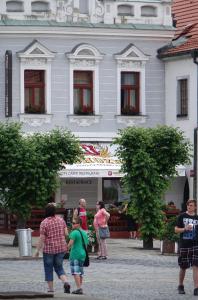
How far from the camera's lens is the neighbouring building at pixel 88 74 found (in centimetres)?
5091

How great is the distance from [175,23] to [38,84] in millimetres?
6543

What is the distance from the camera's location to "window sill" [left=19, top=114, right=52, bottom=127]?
51.2m

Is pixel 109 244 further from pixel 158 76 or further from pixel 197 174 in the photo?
pixel 158 76

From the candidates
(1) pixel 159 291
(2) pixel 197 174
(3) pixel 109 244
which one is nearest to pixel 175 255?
(3) pixel 109 244

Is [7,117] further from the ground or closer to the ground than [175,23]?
closer to the ground

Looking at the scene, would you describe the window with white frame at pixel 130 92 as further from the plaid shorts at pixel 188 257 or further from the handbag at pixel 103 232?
the plaid shorts at pixel 188 257

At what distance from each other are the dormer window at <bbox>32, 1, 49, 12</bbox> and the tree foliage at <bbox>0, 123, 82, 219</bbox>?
9.04 meters

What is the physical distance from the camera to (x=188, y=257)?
26734mm

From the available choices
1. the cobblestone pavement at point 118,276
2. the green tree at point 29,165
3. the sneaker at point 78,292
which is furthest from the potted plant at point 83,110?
the sneaker at point 78,292

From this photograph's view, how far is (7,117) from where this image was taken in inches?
1987

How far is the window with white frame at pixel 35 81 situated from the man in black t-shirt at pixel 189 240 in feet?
81.2

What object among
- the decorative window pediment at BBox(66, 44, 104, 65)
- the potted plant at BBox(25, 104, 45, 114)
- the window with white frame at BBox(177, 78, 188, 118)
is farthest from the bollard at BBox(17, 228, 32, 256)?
the window with white frame at BBox(177, 78, 188, 118)

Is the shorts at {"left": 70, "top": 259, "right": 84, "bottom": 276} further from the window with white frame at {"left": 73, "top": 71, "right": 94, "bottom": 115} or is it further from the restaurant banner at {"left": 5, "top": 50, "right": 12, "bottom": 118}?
the window with white frame at {"left": 73, "top": 71, "right": 94, "bottom": 115}

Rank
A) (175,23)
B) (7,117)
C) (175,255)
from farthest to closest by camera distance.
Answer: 1. (175,23)
2. (7,117)
3. (175,255)
